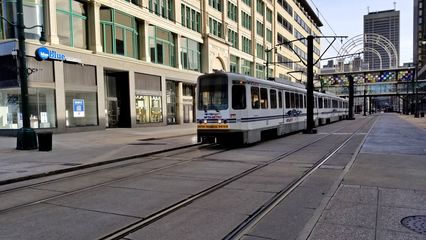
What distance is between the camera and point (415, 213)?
575 centimetres

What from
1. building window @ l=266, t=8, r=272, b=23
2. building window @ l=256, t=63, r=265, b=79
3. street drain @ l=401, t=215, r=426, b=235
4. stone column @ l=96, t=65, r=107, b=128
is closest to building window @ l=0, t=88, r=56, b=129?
stone column @ l=96, t=65, r=107, b=128

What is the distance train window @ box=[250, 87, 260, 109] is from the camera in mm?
16406

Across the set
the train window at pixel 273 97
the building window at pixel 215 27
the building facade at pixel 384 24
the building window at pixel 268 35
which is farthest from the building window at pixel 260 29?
the building facade at pixel 384 24

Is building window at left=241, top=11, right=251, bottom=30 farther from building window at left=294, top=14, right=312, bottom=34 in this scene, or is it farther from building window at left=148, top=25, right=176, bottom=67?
building window at left=294, top=14, right=312, bottom=34

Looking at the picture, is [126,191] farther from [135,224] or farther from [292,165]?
[292,165]

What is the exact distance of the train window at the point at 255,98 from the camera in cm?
1641

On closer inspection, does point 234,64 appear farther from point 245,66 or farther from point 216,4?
point 216,4

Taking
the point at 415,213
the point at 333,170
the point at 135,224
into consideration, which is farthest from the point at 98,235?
→ the point at 333,170

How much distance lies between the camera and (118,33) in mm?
30281

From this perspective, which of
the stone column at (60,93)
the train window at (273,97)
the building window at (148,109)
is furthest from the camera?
the building window at (148,109)

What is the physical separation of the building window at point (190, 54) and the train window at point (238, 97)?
25.4 m

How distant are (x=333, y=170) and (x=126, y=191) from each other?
5640 mm

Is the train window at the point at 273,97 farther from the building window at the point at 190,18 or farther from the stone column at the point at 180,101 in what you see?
the building window at the point at 190,18

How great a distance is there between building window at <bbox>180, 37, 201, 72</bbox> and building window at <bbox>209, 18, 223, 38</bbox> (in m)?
3.88
